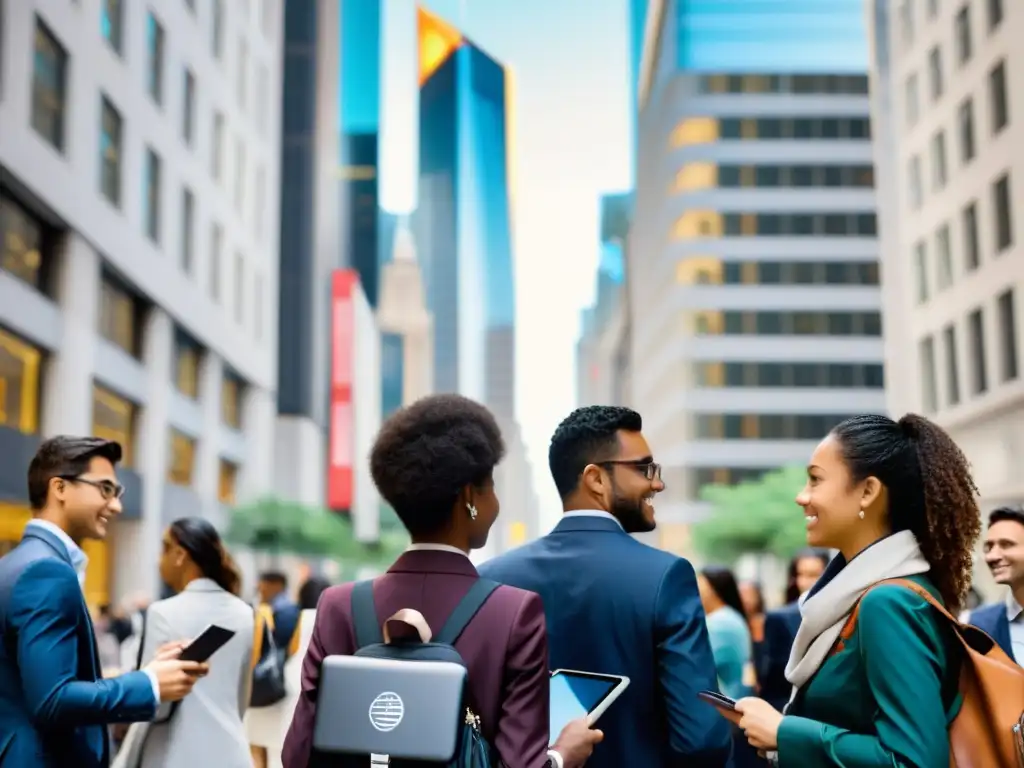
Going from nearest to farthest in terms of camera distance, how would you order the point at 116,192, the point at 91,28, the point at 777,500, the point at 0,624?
the point at 0,624 → the point at 91,28 → the point at 116,192 → the point at 777,500

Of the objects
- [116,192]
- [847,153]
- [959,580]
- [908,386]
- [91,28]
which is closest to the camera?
[959,580]

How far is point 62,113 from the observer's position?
83.2 feet

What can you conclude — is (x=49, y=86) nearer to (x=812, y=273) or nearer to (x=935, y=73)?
(x=935, y=73)

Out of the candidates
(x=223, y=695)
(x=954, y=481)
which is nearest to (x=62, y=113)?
(x=223, y=695)

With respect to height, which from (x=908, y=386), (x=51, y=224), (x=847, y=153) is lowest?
(x=908, y=386)

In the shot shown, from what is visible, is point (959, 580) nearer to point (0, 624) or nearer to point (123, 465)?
point (0, 624)

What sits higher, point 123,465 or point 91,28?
point 91,28

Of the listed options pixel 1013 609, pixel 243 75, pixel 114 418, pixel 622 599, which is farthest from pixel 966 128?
pixel 622 599

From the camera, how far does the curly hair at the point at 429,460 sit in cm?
286

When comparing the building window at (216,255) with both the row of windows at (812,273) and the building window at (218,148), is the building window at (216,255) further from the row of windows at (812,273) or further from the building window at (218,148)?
the row of windows at (812,273)

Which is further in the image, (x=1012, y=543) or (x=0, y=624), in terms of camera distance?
(x=1012, y=543)

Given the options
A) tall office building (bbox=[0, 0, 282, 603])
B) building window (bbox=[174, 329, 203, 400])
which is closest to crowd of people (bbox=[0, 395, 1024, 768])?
tall office building (bbox=[0, 0, 282, 603])

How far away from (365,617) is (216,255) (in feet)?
133

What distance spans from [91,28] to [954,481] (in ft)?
90.5
